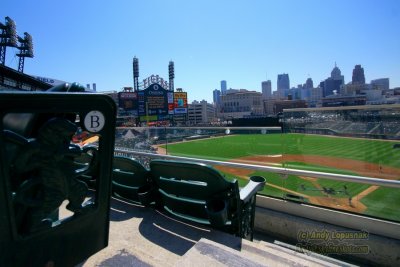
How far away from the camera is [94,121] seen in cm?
134

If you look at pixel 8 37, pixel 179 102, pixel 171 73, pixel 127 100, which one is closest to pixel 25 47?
pixel 8 37

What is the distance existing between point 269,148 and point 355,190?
2.23m

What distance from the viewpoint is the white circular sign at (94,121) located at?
51.6 inches

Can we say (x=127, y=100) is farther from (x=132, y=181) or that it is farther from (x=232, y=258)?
(x=232, y=258)

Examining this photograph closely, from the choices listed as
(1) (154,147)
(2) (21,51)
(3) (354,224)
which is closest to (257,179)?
(3) (354,224)

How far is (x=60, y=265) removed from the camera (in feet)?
4.58

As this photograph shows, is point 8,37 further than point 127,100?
No

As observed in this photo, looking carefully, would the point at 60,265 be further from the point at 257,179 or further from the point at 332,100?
the point at 332,100

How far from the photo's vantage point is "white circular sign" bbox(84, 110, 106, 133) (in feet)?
4.30

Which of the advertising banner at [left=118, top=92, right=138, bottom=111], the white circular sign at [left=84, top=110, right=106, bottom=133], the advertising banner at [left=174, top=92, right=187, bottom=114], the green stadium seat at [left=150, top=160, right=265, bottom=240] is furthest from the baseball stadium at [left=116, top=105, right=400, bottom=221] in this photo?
the advertising banner at [left=118, top=92, right=138, bottom=111]

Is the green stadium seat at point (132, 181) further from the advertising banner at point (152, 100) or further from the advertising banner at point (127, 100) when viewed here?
the advertising banner at point (127, 100)

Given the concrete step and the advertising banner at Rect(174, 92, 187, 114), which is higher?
the advertising banner at Rect(174, 92, 187, 114)

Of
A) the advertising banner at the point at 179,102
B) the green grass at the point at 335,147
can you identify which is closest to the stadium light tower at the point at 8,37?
the advertising banner at the point at 179,102

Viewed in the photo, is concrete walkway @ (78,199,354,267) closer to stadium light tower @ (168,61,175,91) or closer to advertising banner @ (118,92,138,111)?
advertising banner @ (118,92,138,111)
